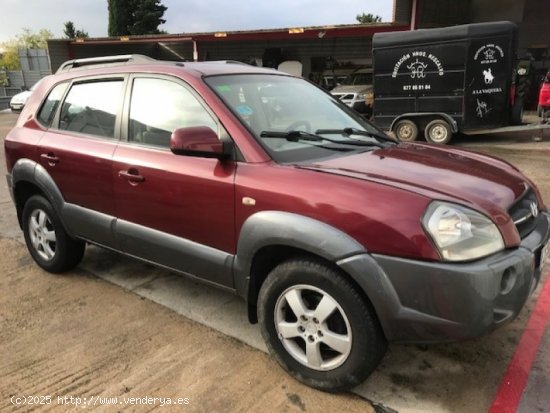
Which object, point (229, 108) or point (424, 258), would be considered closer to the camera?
point (424, 258)

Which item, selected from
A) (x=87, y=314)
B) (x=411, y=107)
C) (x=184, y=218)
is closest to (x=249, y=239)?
(x=184, y=218)

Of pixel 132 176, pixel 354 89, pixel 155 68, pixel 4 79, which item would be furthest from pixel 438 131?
pixel 4 79

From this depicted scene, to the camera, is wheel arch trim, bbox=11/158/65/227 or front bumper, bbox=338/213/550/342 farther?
wheel arch trim, bbox=11/158/65/227

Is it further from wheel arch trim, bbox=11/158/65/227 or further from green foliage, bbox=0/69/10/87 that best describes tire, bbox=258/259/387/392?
green foliage, bbox=0/69/10/87

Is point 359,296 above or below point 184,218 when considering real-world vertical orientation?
below

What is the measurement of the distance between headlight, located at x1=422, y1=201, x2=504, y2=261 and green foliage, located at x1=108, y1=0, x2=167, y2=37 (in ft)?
140

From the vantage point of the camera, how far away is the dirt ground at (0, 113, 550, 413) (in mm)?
2594

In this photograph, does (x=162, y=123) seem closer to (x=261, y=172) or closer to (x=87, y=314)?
(x=261, y=172)

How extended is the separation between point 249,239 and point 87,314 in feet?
5.41

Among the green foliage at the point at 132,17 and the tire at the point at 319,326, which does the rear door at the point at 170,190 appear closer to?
the tire at the point at 319,326

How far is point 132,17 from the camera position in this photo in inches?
1636

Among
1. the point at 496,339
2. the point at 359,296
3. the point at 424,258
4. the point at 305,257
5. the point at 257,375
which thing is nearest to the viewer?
the point at 424,258

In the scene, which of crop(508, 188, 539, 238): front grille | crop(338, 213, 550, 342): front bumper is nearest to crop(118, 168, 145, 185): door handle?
crop(338, 213, 550, 342): front bumper

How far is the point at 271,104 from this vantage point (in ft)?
10.6
